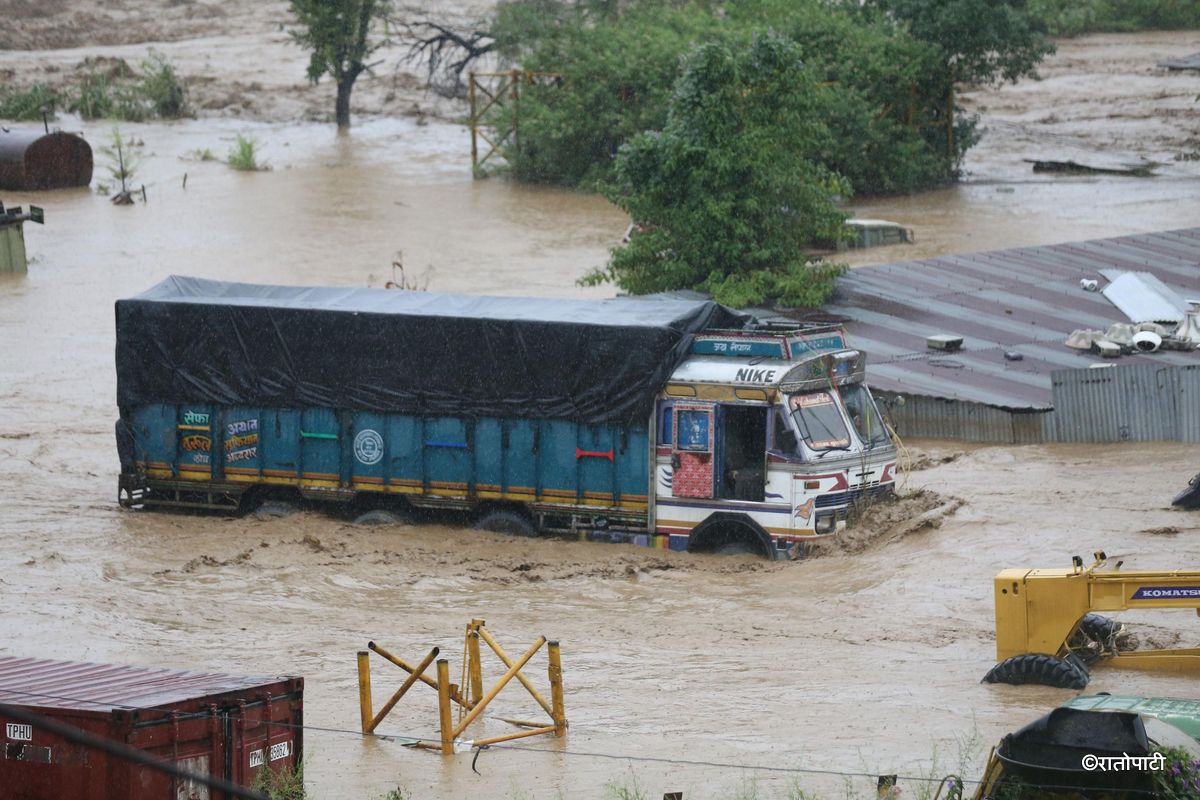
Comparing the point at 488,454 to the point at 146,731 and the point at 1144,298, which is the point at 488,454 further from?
the point at 1144,298

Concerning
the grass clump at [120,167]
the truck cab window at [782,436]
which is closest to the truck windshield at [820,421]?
the truck cab window at [782,436]

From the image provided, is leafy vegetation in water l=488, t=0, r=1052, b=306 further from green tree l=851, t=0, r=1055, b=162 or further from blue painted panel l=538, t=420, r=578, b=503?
blue painted panel l=538, t=420, r=578, b=503

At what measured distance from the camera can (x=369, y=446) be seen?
1922 cm

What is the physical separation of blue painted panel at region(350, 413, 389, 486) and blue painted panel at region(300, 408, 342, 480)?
0.21 meters

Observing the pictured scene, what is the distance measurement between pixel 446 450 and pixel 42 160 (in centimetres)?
3457

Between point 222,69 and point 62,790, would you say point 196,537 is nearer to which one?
point 62,790

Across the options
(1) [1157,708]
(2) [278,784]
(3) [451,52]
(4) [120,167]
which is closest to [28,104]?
(4) [120,167]

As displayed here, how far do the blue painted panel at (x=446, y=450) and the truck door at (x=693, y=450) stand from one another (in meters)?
2.54

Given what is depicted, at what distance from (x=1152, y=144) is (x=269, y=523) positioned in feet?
145

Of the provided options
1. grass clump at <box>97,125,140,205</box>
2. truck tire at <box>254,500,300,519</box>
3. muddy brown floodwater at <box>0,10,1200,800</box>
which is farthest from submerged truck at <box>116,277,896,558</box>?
grass clump at <box>97,125,140,205</box>

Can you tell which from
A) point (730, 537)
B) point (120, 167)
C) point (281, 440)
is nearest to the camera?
point (730, 537)

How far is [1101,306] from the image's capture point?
28016 mm

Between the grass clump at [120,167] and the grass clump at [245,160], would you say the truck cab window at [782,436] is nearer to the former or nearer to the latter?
the grass clump at [120,167]

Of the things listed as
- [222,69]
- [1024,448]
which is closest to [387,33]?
[222,69]
